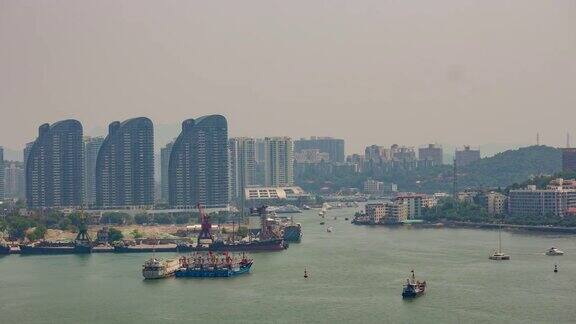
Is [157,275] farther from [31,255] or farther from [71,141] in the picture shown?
[71,141]

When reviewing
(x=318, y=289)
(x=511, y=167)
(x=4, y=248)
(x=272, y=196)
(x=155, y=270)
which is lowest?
(x=318, y=289)

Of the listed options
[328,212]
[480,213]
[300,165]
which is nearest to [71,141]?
[328,212]

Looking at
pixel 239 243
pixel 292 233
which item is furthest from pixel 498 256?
pixel 292 233

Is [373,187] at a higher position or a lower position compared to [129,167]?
lower

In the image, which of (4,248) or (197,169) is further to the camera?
(197,169)

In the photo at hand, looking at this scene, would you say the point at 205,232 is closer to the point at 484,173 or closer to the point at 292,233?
the point at 292,233

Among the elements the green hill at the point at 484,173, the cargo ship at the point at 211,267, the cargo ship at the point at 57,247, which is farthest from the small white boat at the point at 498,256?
the green hill at the point at 484,173

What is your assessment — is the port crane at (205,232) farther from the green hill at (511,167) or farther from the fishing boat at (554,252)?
the green hill at (511,167)
